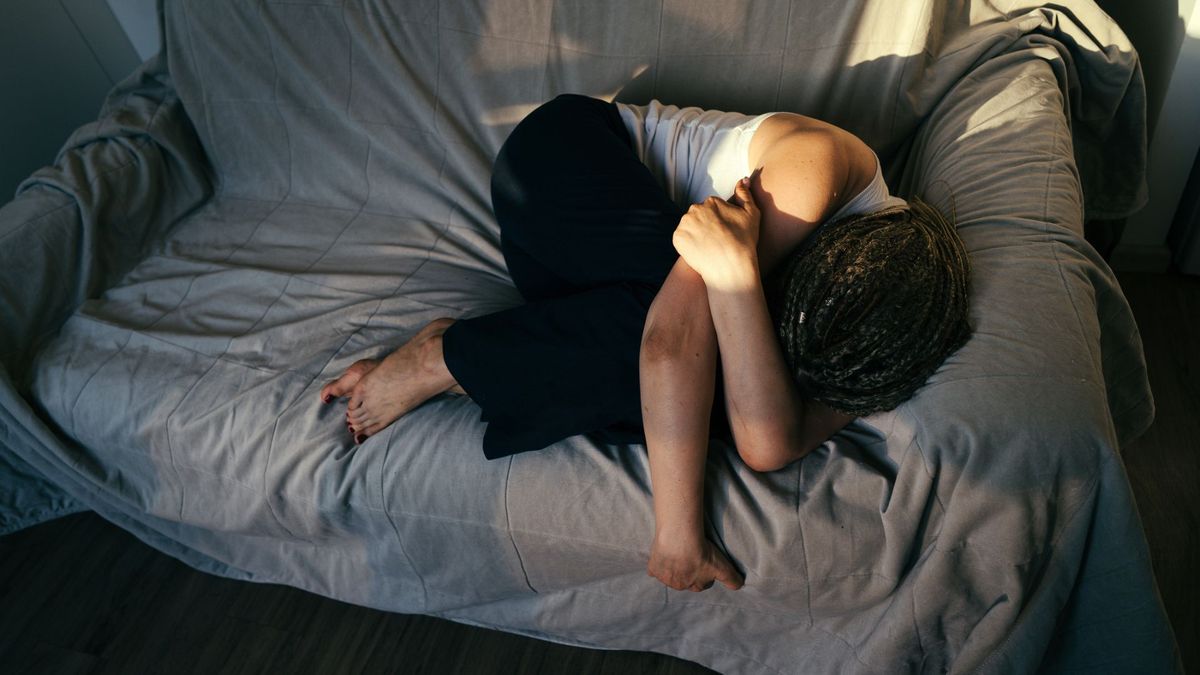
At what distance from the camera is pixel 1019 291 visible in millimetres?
920

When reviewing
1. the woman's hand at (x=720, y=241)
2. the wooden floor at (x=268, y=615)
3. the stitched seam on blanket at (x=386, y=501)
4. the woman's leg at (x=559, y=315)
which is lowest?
the wooden floor at (x=268, y=615)

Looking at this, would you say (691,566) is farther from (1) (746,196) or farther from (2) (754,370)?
(1) (746,196)

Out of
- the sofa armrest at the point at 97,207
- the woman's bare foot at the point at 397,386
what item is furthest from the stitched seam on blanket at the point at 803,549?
the sofa armrest at the point at 97,207

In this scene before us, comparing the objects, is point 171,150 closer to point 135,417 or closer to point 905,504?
point 135,417

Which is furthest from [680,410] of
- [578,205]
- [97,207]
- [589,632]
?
[97,207]

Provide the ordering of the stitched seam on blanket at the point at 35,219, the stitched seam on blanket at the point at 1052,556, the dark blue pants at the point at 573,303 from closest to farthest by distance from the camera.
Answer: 1. the stitched seam on blanket at the point at 1052,556
2. the dark blue pants at the point at 573,303
3. the stitched seam on blanket at the point at 35,219

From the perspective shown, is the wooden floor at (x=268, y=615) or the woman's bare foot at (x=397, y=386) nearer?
the woman's bare foot at (x=397, y=386)

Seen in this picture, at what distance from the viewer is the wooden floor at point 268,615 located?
4.03 ft

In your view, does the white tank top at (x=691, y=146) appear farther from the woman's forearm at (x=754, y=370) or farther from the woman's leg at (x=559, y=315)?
the woman's forearm at (x=754, y=370)

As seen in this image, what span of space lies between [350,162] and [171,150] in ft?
1.20

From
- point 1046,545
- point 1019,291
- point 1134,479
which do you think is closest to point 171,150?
point 1019,291

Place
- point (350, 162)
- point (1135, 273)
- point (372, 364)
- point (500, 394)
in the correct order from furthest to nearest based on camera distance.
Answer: point (1135, 273)
point (350, 162)
point (372, 364)
point (500, 394)

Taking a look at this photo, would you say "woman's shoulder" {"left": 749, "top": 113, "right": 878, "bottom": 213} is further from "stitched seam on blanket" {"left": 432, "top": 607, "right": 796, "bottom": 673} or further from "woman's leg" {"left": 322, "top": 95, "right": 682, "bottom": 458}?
"stitched seam on blanket" {"left": 432, "top": 607, "right": 796, "bottom": 673}

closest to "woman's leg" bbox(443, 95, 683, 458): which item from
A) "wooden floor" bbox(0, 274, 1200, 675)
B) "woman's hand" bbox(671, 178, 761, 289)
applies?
"woman's hand" bbox(671, 178, 761, 289)
